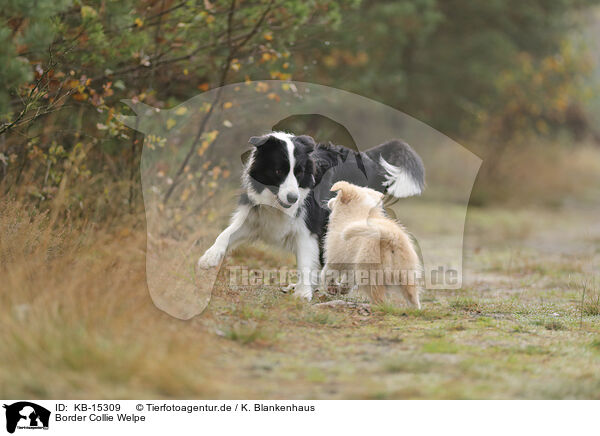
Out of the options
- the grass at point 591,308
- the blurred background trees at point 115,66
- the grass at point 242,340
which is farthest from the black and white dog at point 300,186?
the grass at point 591,308

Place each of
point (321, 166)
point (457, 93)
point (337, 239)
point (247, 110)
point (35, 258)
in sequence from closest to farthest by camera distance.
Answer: point (35, 258) < point (337, 239) < point (321, 166) < point (247, 110) < point (457, 93)

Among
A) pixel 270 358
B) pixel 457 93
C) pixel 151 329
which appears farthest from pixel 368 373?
pixel 457 93

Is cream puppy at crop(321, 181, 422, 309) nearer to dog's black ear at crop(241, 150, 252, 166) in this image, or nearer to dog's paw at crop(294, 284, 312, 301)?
dog's paw at crop(294, 284, 312, 301)

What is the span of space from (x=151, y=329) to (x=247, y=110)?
11.6 ft

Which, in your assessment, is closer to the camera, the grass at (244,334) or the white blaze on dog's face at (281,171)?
the grass at (244,334)

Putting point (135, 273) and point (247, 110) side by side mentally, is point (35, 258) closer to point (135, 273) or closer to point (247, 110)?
point (135, 273)

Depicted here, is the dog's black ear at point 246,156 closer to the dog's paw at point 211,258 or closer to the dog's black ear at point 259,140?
the dog's black ear at point 259,140

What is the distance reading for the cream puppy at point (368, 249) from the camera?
499 cm

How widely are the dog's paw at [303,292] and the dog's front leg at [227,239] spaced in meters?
0.60

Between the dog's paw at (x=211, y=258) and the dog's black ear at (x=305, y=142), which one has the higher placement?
the dog's black ear at (x=305, y=142)

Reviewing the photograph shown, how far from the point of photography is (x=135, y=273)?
15.6 feet
